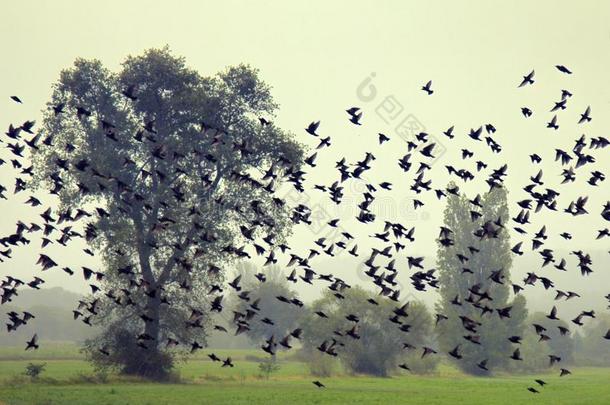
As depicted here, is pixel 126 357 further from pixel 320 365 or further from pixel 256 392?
pixel 320 365

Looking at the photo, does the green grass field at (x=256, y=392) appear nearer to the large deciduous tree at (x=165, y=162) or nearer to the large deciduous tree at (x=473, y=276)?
the large deciduous tree at (x=165, y=162)

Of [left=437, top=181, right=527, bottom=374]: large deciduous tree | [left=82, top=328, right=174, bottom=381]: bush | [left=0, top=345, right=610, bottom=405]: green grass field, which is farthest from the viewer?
[left=437, top=181, right=527, bottom=374]: large deciduous tree

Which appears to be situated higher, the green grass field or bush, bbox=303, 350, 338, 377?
bush, bbox=303, 350, 338, 377

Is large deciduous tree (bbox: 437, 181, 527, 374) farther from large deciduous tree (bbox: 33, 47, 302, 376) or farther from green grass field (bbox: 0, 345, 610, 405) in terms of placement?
large deciduous tree (bbox: 33, 47, 302, 376)

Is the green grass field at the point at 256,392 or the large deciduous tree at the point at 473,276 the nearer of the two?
the green grass field at the point at 256,392

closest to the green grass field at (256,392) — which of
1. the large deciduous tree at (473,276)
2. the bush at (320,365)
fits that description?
the bush at (320,365)

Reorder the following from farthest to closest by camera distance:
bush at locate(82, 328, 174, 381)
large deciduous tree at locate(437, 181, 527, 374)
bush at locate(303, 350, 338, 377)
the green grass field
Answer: large deciduous tree at locate(437, 181, 527, 374) → bush at locate(303, 350, 338, 377) → bush at locate(82, 328, 174, 381) → the green grass field

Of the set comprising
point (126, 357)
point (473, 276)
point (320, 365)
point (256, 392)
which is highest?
point (473, 276)

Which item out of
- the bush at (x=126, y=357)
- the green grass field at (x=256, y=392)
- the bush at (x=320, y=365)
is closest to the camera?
the green grass field at (x=256, y=392)

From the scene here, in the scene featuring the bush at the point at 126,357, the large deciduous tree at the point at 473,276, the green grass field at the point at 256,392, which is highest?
the large deciduous tree at the point at 473,276

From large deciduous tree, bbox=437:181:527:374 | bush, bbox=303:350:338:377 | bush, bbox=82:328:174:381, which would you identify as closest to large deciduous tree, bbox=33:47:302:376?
bush, bbox=82:328:174:381

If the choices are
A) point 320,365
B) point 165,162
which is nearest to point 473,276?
point 320,365

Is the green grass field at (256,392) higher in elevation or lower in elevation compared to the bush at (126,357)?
lower

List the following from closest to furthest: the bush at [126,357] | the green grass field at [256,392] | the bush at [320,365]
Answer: the green grass field at [256,392]
the bush at [126,357]
the bush at [320,365]
